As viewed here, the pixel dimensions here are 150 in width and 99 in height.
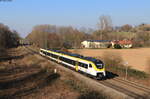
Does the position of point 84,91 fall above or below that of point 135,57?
below

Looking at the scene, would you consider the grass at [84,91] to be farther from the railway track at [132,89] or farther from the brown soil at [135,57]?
the brown soil at [135,57]

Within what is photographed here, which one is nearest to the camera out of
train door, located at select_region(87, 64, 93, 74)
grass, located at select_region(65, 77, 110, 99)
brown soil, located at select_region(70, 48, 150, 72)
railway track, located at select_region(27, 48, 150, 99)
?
grass, located at select_region(65, 77, 110, 99)

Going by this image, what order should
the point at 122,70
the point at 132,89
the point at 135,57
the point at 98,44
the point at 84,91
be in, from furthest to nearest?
the point at 98,44
the point at 135,57
the point at 122,70
the point at 132,89
the point at 84,91

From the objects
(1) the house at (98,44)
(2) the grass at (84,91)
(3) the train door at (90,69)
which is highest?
(1) the house at (98,44)

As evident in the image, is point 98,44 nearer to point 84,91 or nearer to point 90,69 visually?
point 90,69

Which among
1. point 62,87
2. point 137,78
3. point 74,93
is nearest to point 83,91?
point 74,93

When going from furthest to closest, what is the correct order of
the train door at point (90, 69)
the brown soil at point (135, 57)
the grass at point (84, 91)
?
the brown soil at point (135, 57)
the train door at point (90, 69)
the grass at point (84, 91)

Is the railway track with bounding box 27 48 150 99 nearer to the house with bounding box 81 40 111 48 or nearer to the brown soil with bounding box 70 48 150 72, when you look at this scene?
the brown soil with bounding box 70 48 150 72

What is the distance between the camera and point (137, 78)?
81.8 feet

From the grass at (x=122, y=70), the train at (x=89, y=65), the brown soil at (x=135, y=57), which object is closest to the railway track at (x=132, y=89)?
the train at (x=89, y=65)

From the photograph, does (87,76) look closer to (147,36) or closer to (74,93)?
(74,93)

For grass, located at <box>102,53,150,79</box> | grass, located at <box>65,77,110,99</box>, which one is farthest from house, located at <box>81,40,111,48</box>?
grass, located at <box>65,77,110,99</box>

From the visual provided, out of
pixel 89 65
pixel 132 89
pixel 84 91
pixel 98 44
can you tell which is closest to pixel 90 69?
pixel 89 65

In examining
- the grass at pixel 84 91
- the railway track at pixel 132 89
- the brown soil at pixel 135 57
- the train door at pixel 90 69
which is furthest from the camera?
the brown soil at pixel 135 57
